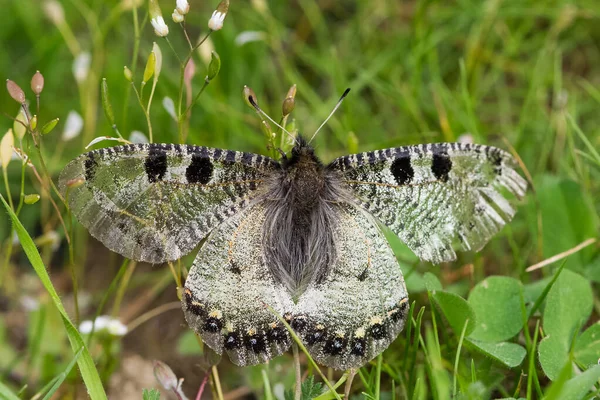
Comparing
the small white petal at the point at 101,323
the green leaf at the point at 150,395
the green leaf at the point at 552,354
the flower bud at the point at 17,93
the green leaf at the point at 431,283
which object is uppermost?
the flower bud at the point at 17,93

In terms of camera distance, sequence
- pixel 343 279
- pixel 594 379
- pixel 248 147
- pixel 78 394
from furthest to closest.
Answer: pixel 248 147, pixel 78 394, pixel 343 279, pixel 594 379

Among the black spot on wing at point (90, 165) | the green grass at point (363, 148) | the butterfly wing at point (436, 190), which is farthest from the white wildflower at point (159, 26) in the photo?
the butterfly wing at point (436, 190)

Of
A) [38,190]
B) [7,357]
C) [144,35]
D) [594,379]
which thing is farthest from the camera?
[144,35]

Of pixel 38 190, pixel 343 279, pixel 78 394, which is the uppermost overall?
pixel 38 190

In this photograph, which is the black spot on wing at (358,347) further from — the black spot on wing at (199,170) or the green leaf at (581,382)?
the black spot on wing at (199,170)

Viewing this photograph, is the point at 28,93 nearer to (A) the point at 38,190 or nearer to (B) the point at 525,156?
(A) the point at 38,190

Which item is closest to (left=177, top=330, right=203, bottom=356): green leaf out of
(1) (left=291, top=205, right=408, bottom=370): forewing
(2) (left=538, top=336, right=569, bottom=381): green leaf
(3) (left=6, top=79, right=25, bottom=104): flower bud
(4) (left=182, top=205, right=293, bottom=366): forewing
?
(4) (left=182, top=205, right=293, bottom=366): forewing

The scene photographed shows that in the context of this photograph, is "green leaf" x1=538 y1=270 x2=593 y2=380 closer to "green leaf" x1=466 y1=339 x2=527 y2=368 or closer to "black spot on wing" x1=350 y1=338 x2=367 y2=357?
"green leaf" x1=466 y1=339 x2=527 y2=368

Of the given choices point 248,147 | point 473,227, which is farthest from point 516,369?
point 248,147
